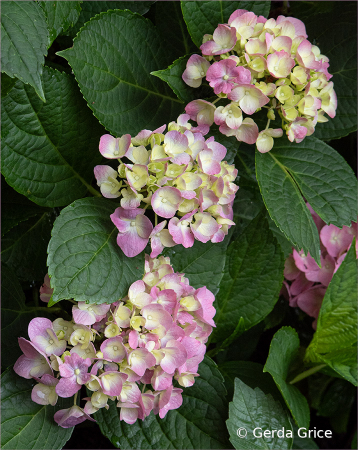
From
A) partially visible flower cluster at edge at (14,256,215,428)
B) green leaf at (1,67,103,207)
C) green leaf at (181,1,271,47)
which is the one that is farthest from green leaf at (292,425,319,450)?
green leaf at (181,1,271,47)

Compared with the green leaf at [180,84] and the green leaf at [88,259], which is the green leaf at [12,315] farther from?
the green leaf at [180,84]

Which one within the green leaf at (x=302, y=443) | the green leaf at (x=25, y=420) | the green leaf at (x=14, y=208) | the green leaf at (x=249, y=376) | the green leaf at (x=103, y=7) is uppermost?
the green leaf at (x=103, y=7)

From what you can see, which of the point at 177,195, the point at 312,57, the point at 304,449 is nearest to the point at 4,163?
the point at 177,195

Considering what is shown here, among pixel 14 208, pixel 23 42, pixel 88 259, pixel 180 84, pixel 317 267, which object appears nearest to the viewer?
pixel 23 42

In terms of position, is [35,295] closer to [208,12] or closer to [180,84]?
[180,84]

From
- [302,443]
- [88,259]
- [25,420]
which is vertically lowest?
[302,443]

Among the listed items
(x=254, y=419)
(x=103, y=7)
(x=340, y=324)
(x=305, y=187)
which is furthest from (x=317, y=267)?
(x=103, y=7)

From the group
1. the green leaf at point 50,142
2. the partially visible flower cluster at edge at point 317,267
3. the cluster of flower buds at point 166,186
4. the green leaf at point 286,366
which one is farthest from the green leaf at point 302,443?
the green leaf at point 50,142
